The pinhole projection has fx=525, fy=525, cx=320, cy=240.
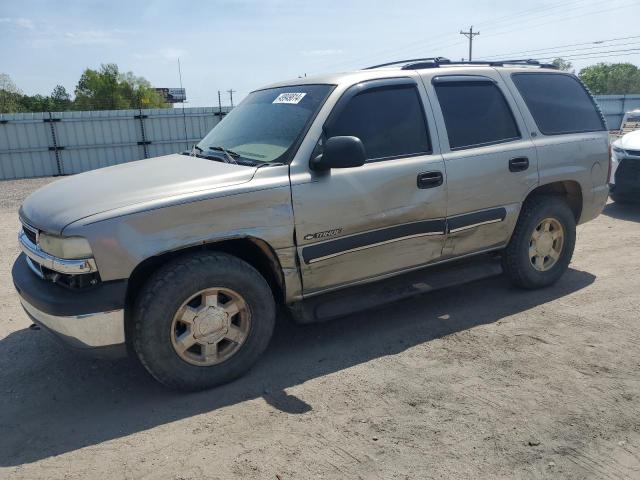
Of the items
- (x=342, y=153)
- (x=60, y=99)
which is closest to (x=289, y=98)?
(x=342, y=153)

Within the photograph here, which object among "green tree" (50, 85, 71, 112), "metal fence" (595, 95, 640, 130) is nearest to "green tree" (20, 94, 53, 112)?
"green tree" (50, 85, 71, 112)

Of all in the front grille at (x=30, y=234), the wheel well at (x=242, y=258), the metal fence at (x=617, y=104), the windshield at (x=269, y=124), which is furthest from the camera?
the metal fence at (x=617, y=104)

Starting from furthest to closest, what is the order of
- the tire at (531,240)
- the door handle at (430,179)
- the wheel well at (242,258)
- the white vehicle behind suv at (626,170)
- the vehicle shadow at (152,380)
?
the white vehicle behind suv at (626,170) < the tire at (531,240) < the door handle at (430,179) < the wheel well at (242,258) < the vehicle shadow at (152,380)

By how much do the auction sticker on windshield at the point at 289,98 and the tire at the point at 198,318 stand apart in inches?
53.1

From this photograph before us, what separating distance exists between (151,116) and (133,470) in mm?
18065

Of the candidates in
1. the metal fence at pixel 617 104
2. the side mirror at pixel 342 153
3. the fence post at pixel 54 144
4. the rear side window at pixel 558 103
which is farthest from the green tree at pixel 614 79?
the side mirror at pixel 342 153

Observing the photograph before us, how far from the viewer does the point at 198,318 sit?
10.6ft

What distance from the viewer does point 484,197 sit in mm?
4258

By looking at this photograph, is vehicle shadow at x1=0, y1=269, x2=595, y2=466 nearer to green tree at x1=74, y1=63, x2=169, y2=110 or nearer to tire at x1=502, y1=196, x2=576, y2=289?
tire at x1=502, y1=196, x2=576, y2=289

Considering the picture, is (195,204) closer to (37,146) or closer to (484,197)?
(484,197)

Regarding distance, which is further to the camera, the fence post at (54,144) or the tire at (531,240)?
the fence post at (54,144)

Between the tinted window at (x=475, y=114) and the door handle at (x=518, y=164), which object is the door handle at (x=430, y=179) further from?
the door handle at (x=518, y=164)

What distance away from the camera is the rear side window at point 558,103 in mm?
4680

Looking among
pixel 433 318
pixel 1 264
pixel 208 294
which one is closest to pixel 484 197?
pixel 433 318
